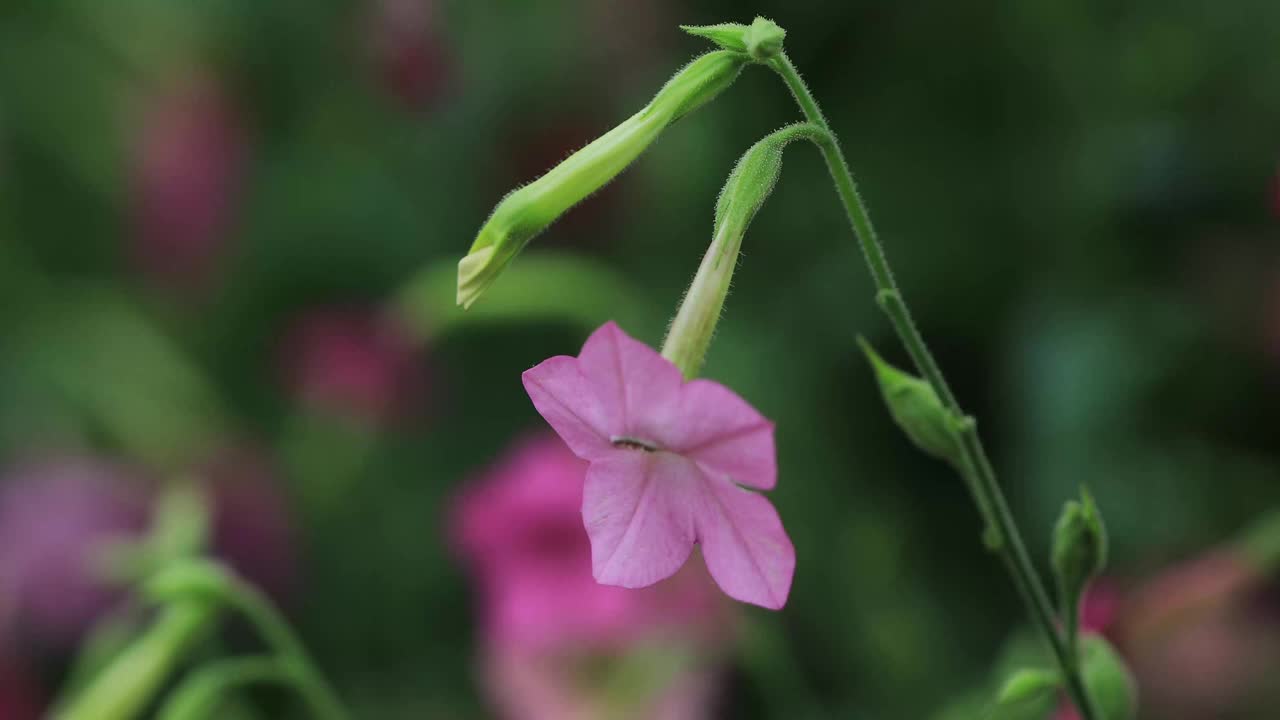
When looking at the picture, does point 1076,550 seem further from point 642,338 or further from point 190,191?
point 190,191

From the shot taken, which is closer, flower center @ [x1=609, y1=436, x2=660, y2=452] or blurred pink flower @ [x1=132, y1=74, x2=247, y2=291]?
flower center @ [x1=609, y1=436, x2=660, y2=452]

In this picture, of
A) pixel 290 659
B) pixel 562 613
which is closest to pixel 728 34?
pixel 290 659

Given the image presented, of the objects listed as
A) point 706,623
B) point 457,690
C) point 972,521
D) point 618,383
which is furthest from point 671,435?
point 457,690

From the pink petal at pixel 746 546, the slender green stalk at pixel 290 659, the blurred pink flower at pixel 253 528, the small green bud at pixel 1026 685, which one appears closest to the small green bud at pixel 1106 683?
the small green bud at pixel 1026 685

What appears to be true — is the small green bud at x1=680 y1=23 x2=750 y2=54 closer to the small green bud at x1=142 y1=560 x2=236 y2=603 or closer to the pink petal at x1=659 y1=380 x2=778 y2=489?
the pink petal at x1=659 y1=380 x2=778 y2=489

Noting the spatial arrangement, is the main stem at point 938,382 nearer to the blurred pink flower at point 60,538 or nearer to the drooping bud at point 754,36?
the drooping bud at point 754,36

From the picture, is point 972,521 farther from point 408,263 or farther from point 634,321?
point 408,263

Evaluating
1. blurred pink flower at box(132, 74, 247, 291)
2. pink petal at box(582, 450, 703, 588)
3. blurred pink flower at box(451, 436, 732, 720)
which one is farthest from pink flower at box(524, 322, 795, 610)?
blurred pink flower at box(132, 74, 247, 291)
